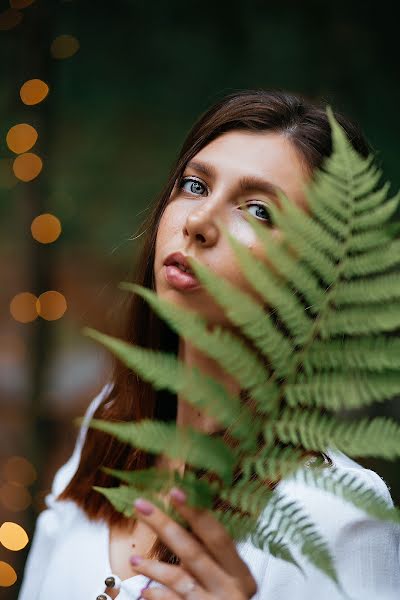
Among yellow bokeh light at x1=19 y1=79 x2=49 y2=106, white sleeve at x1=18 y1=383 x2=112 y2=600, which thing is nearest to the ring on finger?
white sleeve at x1=18 y1=383 x2=112 y2=600

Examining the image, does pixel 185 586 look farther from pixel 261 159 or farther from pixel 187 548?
pixel 261 159

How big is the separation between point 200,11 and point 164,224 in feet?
5.07

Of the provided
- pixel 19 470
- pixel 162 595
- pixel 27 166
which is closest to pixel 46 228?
pixel 27 166

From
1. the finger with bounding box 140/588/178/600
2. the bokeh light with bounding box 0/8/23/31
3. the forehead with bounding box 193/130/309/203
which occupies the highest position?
the bokeh light with bounding box 0/8/23/31

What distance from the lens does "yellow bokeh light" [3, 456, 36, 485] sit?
228cm

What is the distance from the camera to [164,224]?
85 centimetres

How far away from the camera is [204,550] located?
0.48 meters

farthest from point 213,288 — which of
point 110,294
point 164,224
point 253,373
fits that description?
point 110,294

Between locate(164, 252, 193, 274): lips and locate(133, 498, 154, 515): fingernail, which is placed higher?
locate(164, 252, 193, 274): lips

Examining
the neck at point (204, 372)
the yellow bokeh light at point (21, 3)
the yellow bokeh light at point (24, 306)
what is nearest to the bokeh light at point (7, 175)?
the yellow bokeh light at point (24, 306)

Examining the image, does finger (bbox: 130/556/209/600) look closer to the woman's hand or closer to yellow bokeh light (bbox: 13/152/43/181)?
the woman's hand

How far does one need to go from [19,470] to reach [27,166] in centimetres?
99

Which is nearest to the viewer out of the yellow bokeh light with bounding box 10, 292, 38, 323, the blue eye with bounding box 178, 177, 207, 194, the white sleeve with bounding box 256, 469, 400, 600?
the white sleeve with bounding box 256, 469, 400, 600

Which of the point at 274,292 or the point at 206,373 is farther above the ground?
the point at 274,292
